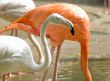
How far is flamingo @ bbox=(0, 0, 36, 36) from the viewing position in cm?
685

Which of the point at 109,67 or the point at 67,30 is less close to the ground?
the point at 67,30

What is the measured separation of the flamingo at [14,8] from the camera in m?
6.85

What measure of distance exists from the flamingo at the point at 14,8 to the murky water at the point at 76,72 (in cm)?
97

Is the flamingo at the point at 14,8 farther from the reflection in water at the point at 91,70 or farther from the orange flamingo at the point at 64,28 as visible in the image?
the reflection in water at the point at 91,70

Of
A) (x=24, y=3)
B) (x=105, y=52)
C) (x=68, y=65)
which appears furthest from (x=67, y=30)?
(x=105, y=52)

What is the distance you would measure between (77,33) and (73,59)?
244cm

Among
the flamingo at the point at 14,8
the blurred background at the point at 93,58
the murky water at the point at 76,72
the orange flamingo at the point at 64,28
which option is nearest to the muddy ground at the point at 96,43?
the blurred background at the point at 93,58

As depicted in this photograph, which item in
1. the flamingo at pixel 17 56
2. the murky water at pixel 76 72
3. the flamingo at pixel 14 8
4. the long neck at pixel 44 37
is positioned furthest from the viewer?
the flamingo at pixel 14 8

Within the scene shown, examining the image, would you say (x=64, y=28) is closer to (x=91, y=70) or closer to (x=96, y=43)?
(x=91, y=70)

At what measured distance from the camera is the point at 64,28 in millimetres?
5590

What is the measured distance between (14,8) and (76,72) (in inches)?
55.1

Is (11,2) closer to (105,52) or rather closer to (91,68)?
(91,68)

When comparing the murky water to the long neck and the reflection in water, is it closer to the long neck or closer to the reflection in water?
the reflection in water

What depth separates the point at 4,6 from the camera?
6.91m
